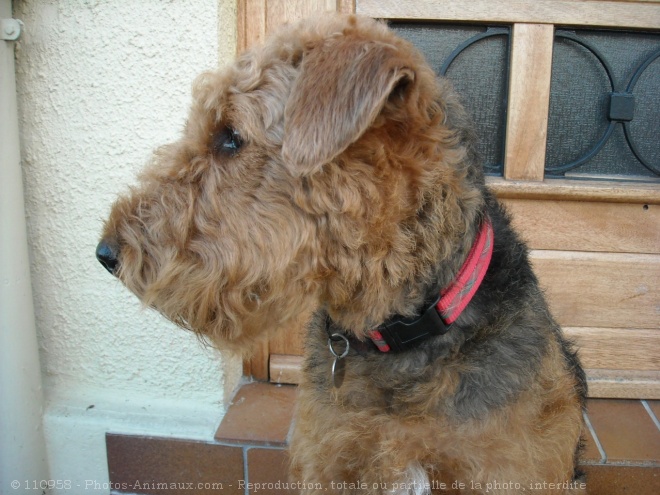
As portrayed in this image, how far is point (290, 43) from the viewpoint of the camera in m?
1.42

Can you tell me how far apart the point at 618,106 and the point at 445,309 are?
1.71 m

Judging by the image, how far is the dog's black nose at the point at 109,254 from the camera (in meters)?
1.31

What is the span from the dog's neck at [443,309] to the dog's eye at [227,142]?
63cm

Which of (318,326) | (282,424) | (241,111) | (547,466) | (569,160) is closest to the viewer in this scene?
(241,111)

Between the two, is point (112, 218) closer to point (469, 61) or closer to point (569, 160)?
point (469, 61)

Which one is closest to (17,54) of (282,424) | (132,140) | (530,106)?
(132,140)

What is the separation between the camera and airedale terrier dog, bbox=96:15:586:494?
128 centimetres

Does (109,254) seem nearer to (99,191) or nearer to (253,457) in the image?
(99,191)

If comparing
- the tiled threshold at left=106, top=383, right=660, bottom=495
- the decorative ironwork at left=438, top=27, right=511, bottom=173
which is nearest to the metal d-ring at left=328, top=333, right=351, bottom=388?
the tiled threshold at left=106, top=383, right=660, bottom=495

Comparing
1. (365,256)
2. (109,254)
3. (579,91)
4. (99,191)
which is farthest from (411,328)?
(579,91)

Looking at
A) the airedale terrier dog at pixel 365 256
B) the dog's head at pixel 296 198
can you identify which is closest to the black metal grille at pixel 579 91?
the airedale terrier dog at pixel 365 256

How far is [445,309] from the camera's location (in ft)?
4.54

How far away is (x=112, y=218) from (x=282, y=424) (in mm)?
1364

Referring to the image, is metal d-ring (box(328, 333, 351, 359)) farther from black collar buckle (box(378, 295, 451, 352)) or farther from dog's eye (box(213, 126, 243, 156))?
dog's eye (box(213, 126, 243, 156))
